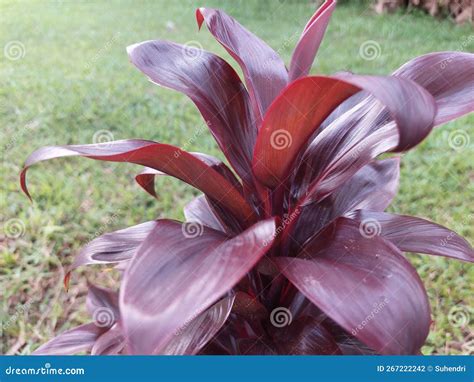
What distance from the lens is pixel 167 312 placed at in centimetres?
35

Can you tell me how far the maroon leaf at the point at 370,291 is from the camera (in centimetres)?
38

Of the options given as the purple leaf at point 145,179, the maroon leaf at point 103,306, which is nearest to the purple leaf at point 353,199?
the purple leaf at point 145,179

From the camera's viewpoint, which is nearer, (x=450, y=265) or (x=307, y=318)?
(x=307, y=318)

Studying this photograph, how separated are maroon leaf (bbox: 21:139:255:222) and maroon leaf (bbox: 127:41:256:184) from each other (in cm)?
5

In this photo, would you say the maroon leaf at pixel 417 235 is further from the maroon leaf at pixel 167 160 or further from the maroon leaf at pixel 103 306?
the maroon leaf at pixel 103 306

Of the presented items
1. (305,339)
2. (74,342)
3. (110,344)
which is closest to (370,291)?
(305,339)

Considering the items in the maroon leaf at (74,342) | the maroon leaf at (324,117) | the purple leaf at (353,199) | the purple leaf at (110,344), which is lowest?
the maroon leaf at (74,342)

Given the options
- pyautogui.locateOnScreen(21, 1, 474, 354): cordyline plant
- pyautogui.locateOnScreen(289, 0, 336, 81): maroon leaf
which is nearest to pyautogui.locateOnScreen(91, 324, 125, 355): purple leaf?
pyautogui.locateOnScreen(21, 1, 474, 354): cordyline plant

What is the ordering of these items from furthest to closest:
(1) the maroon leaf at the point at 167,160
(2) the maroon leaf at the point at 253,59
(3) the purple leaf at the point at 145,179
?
(3) the purple leaf at the point at 145,179
(2) the maroon leaf at the point at 253,59
(1) the maroon leaf at the point at 167,160

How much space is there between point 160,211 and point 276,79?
0.98 m

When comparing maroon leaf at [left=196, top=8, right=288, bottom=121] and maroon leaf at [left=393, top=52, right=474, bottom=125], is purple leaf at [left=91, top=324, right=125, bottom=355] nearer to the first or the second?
maroon leaf at [left=196, top=8, right=288, bottom=121]

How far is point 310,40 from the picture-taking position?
0.51m
